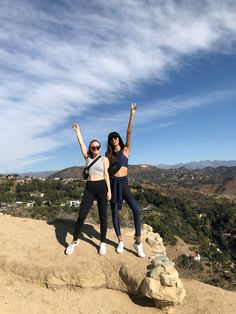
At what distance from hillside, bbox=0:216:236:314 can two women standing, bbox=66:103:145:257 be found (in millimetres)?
307

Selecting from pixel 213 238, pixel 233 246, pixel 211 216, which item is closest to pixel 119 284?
pixel 233 246

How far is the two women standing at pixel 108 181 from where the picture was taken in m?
6.96

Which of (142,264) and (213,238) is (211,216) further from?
(142,264)

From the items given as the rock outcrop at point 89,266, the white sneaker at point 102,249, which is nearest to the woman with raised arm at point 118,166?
the white sneaker at point 102,249

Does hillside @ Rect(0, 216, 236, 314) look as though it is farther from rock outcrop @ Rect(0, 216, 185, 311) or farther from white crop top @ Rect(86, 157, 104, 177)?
white crop top @ Rect(86, 157, 104, 177)

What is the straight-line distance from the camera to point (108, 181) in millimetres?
6992

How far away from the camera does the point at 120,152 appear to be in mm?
7117

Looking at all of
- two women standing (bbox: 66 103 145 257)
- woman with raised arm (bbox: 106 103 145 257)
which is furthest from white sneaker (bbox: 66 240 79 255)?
woman with raised arm (bbox: 106 103 145 257)

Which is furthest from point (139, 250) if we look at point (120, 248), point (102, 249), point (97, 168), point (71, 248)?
point (97, 168)

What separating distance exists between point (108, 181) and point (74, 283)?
1894mm

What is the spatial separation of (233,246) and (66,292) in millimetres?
54242

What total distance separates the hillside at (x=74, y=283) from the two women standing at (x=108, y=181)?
1.01 feet

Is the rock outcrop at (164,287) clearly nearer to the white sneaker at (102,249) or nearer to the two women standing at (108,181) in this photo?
the two women standing at (108,181)

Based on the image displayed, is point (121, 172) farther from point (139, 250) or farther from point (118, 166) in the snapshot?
point (139, 250)
